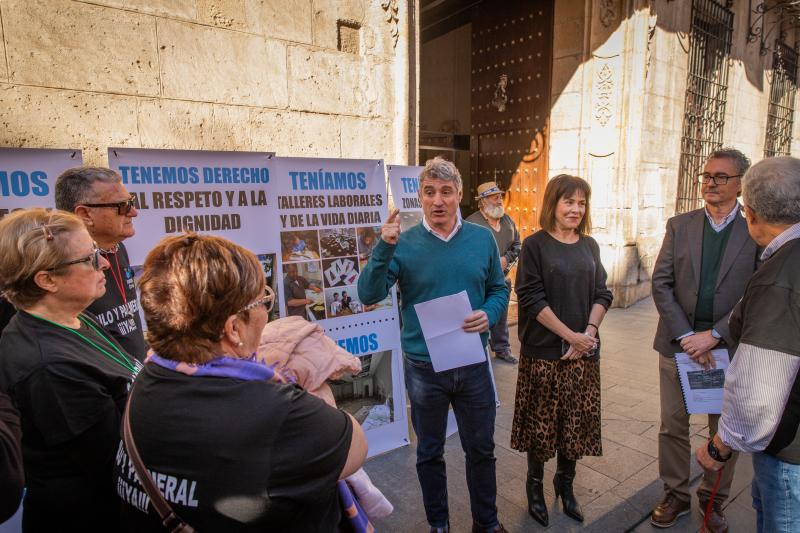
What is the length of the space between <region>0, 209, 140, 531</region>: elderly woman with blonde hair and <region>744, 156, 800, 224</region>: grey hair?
8.13 ft

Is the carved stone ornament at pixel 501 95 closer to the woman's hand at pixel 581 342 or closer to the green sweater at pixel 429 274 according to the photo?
the green sweater at pixel 429 274

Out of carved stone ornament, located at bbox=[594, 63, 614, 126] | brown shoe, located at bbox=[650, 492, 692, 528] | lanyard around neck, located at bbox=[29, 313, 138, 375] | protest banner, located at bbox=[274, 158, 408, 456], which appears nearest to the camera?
lanyard around neck, located at bbox=[29, 313, 138, 375]

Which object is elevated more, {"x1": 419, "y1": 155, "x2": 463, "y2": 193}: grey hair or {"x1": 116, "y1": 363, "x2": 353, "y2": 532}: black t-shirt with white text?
{"x1": 419, "y1": 155, "x2": 463, "y2": 193}: grey hair

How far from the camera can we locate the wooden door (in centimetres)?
778

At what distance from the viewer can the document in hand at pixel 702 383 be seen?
2666 millimetres

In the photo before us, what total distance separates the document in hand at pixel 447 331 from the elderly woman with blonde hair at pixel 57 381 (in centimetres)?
135

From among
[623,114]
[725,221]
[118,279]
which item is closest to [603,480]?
[725,221]

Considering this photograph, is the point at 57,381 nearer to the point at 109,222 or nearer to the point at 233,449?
the point at 233,449

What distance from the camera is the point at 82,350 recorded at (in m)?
1.61

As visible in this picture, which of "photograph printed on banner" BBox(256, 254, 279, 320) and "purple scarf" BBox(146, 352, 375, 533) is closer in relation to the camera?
"purple scarf" BBox(146, 352, 375, 533)

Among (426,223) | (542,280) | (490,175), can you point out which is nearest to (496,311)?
(542,280)

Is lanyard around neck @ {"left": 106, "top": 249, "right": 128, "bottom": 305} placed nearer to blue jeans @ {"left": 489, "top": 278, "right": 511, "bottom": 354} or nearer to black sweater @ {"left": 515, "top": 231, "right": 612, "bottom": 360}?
black sweater @ {"left": 515, "top": 231, "right": 612, "bottom": 360}

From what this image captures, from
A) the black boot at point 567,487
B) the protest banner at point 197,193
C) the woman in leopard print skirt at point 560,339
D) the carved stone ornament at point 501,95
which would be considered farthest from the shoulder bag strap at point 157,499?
the carved stone ornament at point 501,95

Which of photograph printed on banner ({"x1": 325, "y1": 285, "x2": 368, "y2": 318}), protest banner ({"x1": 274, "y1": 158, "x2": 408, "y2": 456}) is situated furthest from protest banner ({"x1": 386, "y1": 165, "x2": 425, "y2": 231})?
photograph printed on banner ({"x1": 325, "y1": 285, "x2": 368, "y2": 318})
